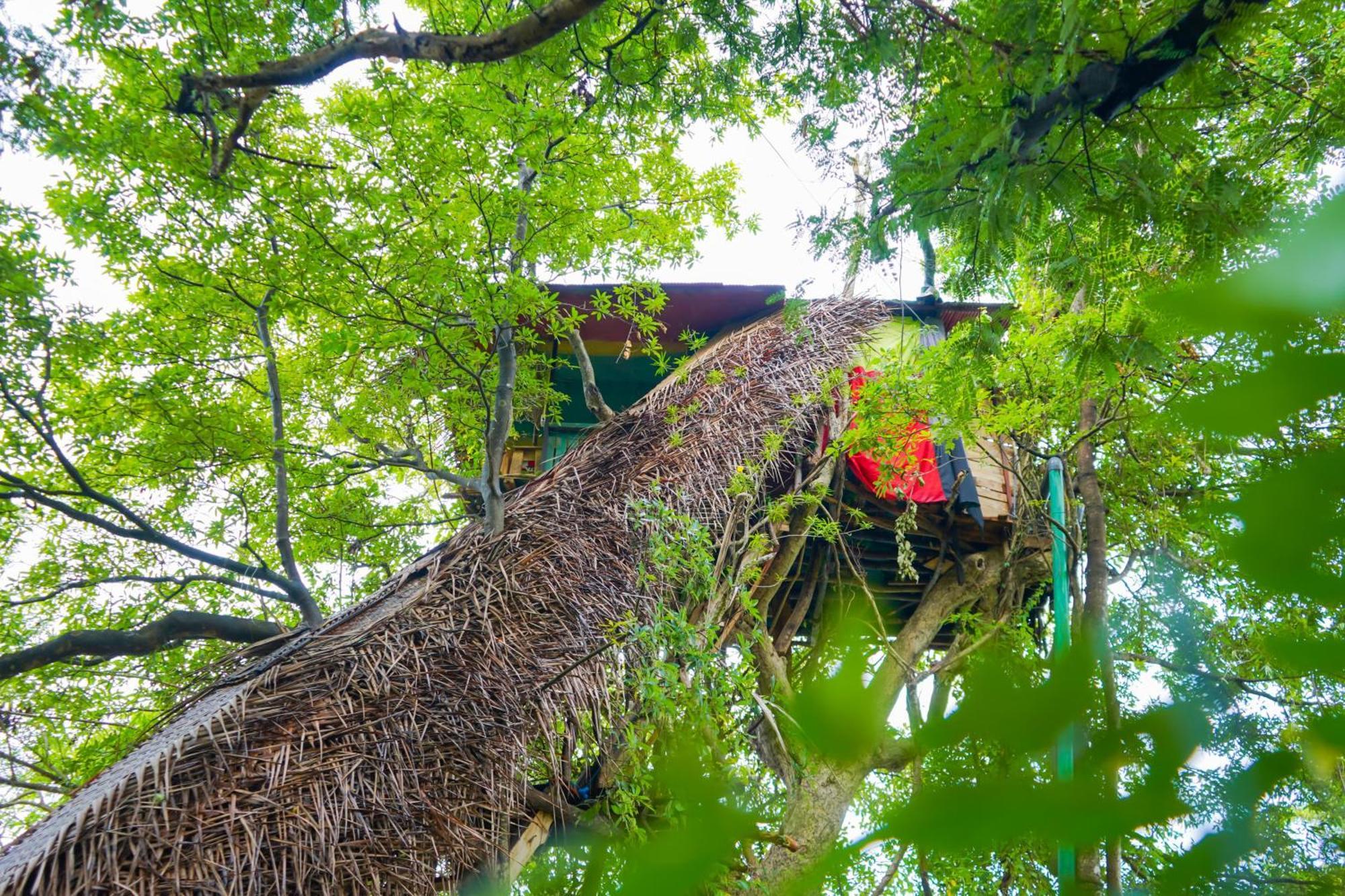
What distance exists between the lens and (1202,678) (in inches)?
17.3

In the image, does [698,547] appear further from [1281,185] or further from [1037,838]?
[1037,838]

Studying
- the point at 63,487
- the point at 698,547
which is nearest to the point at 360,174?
the point at 698,547

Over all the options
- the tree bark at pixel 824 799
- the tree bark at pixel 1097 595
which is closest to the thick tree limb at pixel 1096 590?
the tree bark at pixel 1097 595

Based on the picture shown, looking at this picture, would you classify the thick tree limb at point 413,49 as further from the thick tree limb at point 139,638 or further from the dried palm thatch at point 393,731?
the thick tree limb at point 139,638

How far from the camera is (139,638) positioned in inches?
162

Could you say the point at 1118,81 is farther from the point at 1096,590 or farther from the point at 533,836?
the point at 533,836

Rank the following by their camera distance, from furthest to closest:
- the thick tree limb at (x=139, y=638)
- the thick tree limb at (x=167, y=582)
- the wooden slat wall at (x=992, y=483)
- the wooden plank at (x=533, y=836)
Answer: the wooden slat wall at (x=992, y=483)
the thick tree limb at (x=167, y=582)
the thick tree limb at (x=139, y=638)
the wooden plank at (x=533, y=836)

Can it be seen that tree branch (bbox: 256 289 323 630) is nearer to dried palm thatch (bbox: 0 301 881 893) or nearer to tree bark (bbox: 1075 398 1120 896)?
dried palm thatch (bbox: 0 301 881 893)

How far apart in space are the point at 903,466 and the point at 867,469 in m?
0.72

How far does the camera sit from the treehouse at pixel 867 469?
6.23 metres

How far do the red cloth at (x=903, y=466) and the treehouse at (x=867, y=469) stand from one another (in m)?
0.01

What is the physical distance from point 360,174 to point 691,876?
4760 millimetres

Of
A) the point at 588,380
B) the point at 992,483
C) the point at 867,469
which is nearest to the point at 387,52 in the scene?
the point at 588,380

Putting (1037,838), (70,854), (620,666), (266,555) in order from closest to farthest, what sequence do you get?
(1037,838)
(70,854)
(620,666)
(266,555)
